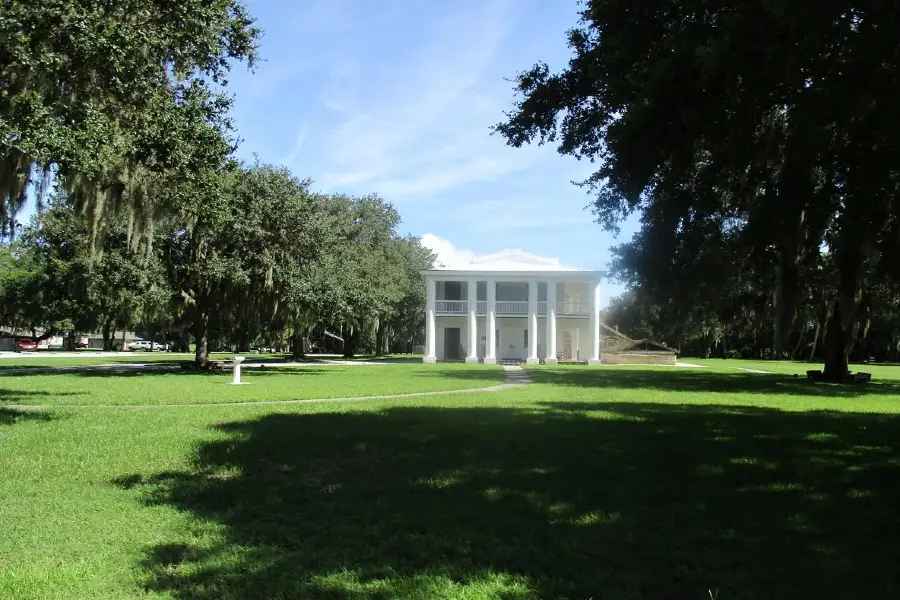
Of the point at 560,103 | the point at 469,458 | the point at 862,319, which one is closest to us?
the point at 469,458

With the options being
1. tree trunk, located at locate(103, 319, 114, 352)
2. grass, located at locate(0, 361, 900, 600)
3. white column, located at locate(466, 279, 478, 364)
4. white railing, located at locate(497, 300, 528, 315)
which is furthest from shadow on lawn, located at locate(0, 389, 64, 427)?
tree trunk, located at locate(103, 319, 114, 352)

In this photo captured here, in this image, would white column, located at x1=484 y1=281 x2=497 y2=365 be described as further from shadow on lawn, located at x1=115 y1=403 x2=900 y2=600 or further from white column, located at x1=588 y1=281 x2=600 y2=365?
shadow on lawn, located at x1=115 y1=403 x2=900 y2=600

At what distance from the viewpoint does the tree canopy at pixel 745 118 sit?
6.46 meters

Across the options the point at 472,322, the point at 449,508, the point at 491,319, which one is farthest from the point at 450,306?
the point at 449,508

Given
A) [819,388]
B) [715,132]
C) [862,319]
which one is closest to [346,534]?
[715,132]

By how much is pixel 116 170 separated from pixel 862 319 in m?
24.5

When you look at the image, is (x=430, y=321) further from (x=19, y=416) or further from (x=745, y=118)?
(x=745, y=118)

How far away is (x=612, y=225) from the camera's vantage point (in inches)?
404

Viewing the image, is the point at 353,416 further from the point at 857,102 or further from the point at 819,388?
the point at 819,388

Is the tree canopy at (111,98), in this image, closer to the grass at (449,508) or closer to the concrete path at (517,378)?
the grass at (449,508)

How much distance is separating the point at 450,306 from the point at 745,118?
1495 inches

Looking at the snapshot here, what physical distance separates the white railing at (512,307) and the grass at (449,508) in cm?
3274

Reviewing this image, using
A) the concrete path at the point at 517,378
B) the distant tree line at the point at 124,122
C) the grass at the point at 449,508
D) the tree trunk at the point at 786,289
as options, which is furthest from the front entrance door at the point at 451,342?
the tree trunk at the point at 786,289

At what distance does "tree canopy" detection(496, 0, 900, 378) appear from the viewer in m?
6.46
